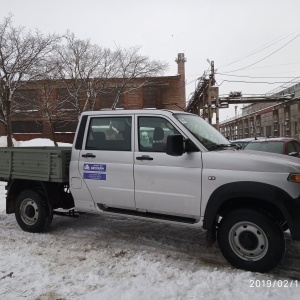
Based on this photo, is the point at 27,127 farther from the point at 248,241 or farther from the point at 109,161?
the point at 248,241

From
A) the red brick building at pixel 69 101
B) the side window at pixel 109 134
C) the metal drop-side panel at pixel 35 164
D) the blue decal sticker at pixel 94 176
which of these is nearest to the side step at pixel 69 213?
the metal drop-side panel at pixel 35 164

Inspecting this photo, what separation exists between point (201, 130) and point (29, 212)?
3.44 metres

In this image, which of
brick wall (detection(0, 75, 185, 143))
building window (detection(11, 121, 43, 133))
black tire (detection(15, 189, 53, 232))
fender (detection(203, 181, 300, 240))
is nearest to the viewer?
fender (detection(203, 181, 300, 240))

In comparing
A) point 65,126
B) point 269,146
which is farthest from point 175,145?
point 65,126

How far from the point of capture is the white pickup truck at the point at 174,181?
3.96 m

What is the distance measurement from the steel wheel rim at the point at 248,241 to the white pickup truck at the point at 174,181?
0.01 m

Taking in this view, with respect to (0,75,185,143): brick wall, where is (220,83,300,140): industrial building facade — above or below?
below

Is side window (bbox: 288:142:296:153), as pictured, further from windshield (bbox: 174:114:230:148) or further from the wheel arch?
the wheel arch

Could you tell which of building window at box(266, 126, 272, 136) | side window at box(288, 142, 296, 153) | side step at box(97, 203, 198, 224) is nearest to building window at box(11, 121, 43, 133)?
building window at box(266, 126, 272, 136)

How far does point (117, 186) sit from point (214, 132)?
1.78 m

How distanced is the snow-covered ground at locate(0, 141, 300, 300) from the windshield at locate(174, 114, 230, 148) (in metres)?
1.64

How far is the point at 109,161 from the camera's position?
195 inches

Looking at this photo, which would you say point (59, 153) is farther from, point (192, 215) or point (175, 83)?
point (175, 83)

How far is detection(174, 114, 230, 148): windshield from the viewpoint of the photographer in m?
4.57
